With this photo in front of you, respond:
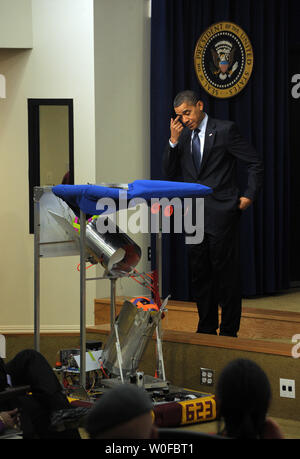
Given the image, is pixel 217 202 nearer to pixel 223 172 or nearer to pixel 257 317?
pixel 223 172

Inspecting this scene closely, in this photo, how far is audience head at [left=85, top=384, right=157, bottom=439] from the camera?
4.18ft

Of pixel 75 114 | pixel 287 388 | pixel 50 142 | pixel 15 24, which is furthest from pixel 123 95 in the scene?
pixel 287 388

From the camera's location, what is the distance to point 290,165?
19.1 ft

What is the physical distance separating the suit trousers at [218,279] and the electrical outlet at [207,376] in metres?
0.38

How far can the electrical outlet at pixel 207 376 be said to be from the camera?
11.5 feet

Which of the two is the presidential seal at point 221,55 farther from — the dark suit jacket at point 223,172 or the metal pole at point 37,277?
the metal pole at point 37,277

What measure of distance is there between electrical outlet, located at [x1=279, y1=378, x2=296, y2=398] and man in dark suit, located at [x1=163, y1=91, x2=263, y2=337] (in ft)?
1.98

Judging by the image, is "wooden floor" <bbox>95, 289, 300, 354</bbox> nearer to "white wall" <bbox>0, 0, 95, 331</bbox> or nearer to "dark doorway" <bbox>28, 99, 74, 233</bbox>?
"white wall" <bbox>0, 0, 95, 331</bbox>

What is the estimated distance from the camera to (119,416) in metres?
1.27

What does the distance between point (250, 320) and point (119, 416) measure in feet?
10.5

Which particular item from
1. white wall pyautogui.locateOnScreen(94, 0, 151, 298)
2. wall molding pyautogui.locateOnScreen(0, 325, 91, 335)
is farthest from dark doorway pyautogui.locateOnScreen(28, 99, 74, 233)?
wall molding pyautogui.locateOnScreen(0, 325, 91, 335)

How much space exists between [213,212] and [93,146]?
54.3 inches

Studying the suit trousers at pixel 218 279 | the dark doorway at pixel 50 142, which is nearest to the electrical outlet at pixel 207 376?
the suit trousers at pixel 218 279
